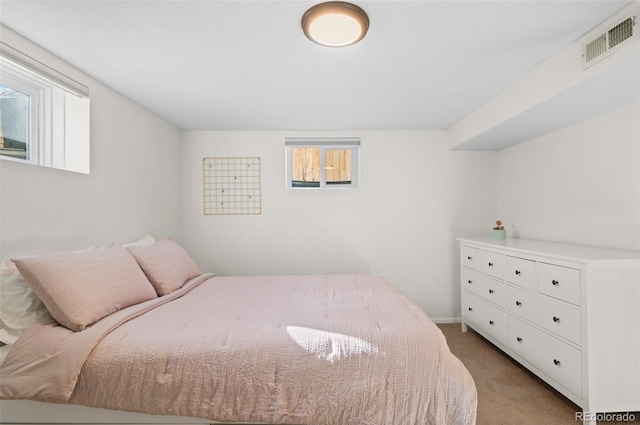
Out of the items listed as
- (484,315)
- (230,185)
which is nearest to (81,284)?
(230,185)

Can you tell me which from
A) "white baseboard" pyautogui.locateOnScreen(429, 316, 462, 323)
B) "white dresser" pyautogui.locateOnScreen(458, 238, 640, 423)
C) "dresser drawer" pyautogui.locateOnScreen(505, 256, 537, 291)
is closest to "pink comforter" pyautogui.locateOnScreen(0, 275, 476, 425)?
"white dresser" pyautogui.locateOnScreen(458, 238, 640, 423)

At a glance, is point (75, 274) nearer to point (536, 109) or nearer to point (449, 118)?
point (536, 109)

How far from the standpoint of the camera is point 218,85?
7.64 ft

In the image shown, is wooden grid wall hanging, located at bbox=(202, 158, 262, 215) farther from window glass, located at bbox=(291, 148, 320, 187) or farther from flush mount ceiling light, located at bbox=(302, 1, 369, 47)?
flush mount ceiling light, located at bbox=(302, 1, 369, 47)

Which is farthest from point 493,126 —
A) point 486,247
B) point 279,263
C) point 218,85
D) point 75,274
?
point 75,274

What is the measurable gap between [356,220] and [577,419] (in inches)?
93.8

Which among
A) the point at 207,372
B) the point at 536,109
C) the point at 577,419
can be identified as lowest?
the point at 577,419

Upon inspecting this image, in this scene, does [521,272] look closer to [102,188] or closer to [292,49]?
[292,49]

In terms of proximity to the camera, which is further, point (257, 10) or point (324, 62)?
point (324, 62)

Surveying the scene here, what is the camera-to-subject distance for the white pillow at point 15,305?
1472 mm

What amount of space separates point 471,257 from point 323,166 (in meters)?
1.91

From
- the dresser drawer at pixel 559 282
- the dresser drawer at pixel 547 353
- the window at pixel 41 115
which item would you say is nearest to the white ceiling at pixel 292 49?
the window at pixel 41 115

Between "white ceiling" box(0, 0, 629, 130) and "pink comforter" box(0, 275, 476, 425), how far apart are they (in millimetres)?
1564

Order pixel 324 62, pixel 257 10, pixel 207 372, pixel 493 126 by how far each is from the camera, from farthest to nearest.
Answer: pixel 493 126, pixel 324 62, pixel 257 10, pixel 207 372
